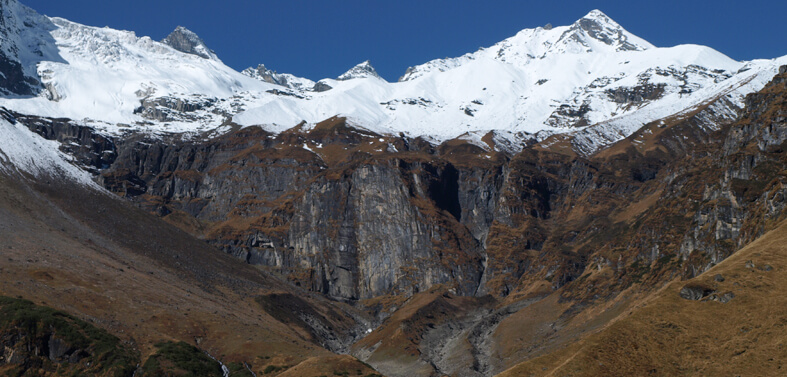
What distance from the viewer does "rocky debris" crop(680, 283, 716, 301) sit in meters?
117

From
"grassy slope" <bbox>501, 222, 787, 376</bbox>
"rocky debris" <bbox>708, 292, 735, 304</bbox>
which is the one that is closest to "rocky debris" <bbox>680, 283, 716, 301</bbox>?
"rocky debris" <bbox>708, 292, 735, 304</bbox>

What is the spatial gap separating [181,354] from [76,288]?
161 feet

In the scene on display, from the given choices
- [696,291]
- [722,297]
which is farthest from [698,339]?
[696,291]

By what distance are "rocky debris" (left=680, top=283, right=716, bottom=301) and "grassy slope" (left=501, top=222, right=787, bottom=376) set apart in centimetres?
113

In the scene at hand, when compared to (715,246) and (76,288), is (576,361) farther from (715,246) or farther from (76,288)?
(76,288)

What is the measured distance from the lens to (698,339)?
107750mm

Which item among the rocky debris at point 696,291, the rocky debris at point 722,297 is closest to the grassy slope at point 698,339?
the rocky debris at point 722,297

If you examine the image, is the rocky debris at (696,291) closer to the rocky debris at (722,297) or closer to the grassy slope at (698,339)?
the rocky debris at (722,297)

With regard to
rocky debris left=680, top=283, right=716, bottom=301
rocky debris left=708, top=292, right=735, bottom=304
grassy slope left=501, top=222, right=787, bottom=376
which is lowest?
grassy slope left=501, top=222, right=787, bottom=376

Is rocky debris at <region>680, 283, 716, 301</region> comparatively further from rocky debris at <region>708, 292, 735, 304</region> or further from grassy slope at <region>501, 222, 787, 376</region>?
grassy slope at <region>501, 222, 787, 376</region>

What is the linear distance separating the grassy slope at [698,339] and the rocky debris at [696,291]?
44.3 inches

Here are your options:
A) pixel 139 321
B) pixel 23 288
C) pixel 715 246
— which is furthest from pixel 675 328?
pixel 23 288

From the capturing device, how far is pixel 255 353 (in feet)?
591

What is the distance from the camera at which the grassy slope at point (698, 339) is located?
101 metres
